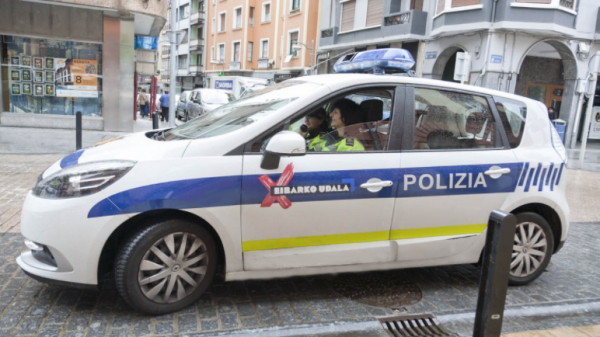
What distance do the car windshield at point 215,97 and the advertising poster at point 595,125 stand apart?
1724 cm

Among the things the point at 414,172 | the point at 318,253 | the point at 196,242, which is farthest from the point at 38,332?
the point at 414,172

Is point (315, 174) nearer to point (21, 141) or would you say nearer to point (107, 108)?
point (21, 141)

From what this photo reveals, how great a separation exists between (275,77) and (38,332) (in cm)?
3361

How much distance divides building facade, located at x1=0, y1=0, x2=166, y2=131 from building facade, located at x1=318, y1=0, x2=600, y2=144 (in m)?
11.4

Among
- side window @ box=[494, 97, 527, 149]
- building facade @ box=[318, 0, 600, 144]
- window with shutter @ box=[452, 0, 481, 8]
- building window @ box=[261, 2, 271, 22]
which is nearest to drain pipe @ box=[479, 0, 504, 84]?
building facade @ box=[318, 0, 600, 144]

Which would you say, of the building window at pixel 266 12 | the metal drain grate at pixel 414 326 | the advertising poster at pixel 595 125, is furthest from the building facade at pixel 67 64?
the building window at pixel 266 12

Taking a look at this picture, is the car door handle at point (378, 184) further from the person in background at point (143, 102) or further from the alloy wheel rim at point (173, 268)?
the person in background at point (143, 102)

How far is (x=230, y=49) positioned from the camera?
42375 millimetres

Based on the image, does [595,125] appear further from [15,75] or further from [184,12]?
[184,12]

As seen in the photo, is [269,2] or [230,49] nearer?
[269,2]

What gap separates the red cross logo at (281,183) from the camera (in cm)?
305

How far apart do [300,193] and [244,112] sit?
814mm

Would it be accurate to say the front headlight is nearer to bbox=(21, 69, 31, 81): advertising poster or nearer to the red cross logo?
the red cross logo

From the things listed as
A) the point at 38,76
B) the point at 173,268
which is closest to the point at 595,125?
the point at 38,76
